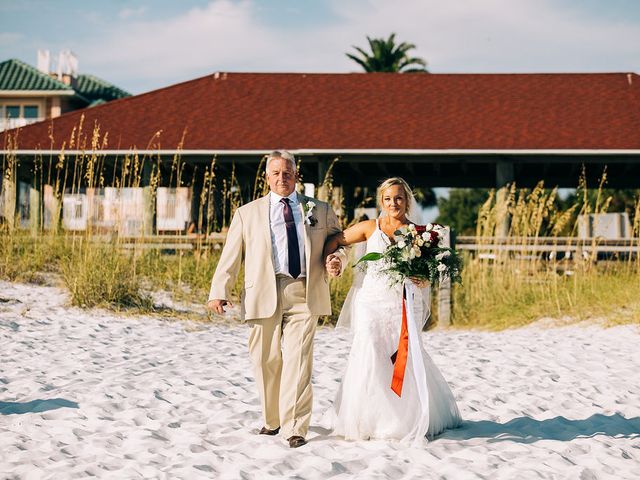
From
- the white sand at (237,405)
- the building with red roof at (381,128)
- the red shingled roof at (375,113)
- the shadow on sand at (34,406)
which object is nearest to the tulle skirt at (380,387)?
the white sand at (237,405)

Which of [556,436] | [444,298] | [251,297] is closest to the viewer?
[251,297]

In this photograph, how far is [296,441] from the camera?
4605 mm

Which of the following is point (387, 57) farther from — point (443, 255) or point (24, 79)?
point (443, 255)

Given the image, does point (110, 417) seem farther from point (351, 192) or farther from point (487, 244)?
point (351, 192)

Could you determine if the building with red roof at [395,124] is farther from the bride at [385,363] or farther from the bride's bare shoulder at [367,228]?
the bride at [385,363]

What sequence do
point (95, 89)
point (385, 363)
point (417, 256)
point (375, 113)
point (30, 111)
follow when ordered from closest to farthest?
point (417, 256) < point (385, 363) < point (375, 113) < point (30, 111) < point (95, 89)

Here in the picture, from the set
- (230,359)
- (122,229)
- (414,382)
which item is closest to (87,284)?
(122,229)

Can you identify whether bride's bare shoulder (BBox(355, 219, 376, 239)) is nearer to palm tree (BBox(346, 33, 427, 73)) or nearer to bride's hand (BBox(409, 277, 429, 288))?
bride's hand (BBox(409, 277, 429, 288))

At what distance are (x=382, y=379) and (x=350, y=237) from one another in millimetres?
927

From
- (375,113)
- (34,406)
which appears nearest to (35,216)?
(34,406)

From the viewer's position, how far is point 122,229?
10836mm

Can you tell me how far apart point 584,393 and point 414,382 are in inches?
89.1

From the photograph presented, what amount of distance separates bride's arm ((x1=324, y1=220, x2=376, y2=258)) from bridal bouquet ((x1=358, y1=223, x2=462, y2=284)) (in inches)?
8.3

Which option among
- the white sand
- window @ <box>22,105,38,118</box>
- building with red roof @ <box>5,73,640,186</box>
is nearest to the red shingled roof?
building with red roof @ <box>5,73,640,186</box>
